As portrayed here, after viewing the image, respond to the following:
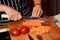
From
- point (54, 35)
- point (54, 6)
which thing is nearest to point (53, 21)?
point (54, 35)

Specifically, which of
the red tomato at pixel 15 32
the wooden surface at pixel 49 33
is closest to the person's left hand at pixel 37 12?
the wooden surface at pixel 49 33

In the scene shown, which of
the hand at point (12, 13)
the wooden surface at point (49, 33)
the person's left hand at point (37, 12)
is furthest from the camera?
the person's left hand at point (37, 12)

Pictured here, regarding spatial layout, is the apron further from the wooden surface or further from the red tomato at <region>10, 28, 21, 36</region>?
the red tomato at <region>10, 28, 21, 36</region>

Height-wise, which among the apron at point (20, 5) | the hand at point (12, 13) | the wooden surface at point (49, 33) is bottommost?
the wooden surface at point (49, 33)

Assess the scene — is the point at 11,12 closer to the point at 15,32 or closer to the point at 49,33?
the point at 15,32

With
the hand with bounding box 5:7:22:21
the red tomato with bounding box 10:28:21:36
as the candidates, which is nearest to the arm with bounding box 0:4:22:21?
the hand with bounding box 5:7:22:21

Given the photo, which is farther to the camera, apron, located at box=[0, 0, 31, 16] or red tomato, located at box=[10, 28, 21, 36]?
apron, located at box=[0, 0, 31, 16]

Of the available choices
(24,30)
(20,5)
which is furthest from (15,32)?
(20,5)

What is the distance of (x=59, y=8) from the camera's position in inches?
95.8

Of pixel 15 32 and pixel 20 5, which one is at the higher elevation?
A: pixel 20 5

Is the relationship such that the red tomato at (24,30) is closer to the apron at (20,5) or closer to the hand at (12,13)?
the hand at (12,13)

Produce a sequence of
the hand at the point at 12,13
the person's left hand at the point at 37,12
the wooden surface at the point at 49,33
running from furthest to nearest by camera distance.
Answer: the person's left hand at the point at 37,12 < the hand at the point at 12,13 < the wooden surface at the point at 49,33

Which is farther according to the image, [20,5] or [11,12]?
[20,5]

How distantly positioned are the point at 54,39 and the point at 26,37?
0.15m
